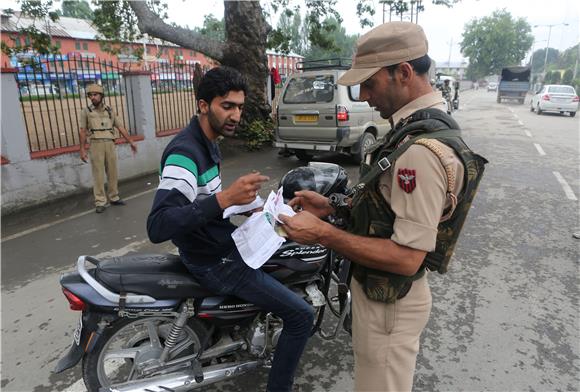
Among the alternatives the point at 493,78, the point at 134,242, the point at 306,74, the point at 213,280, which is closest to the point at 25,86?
the point at 134,242

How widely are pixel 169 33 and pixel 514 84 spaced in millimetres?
28841

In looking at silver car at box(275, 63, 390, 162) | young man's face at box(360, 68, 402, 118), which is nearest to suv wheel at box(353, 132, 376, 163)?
silver car at box(275, 63, 390, 162)

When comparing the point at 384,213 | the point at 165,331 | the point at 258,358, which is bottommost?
the point at 258,358

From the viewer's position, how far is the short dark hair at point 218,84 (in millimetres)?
1938

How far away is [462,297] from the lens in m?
3.67

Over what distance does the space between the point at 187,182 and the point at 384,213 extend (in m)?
0.86

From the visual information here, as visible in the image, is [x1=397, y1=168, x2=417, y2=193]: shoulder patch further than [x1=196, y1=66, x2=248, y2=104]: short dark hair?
No

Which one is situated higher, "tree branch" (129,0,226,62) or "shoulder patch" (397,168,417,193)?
"tree branch" (129,0,226,62)

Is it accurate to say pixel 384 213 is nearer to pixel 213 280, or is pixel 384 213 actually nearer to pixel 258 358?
pixel 213 280

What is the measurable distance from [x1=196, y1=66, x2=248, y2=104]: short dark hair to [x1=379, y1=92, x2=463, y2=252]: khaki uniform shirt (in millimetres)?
979

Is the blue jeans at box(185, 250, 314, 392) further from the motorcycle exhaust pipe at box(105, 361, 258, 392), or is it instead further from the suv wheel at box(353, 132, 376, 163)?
the suv wheel at box(353, 132, 376, 163)

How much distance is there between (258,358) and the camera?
93.7 inches

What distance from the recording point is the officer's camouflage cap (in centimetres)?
136

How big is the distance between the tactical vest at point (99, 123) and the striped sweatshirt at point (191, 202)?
474 centimetres
